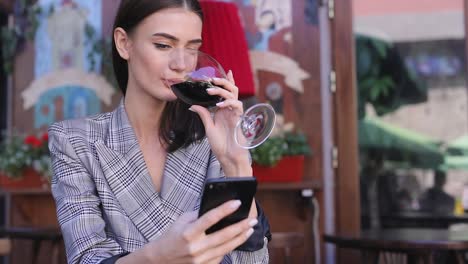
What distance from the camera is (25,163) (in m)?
3.64

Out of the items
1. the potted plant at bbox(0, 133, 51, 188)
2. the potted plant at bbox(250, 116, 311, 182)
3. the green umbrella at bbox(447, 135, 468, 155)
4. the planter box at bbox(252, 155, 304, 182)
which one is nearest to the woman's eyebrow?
the potted plant at bbox(250, 116, 311, 182)

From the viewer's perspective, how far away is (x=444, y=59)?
436 cm

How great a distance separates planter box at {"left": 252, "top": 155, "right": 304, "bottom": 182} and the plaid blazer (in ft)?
6.30

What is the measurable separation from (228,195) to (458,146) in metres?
3.46

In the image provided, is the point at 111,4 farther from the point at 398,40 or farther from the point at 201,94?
the point at 201,94

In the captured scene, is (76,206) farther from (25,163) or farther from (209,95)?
(25,163)

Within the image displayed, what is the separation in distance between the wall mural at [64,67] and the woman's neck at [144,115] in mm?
2341

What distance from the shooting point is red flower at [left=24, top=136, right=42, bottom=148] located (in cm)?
364

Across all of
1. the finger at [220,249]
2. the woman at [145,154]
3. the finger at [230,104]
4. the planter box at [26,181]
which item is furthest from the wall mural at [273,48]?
the finger at [220,249]

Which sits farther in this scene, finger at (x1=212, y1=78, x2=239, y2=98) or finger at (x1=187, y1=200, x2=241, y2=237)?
finger at (x1=212, y1=78, x2=239, y2=98)

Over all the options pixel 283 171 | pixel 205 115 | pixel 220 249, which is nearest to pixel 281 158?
pixel 283 171

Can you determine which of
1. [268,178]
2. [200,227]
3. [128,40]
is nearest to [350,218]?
[268,178]

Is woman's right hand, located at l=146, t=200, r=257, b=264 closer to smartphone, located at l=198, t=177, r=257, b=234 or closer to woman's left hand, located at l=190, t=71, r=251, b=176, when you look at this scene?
smartphone, located at l=198, t=177, r=257, b=234

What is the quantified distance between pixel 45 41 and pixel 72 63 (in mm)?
233
